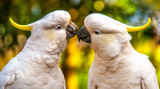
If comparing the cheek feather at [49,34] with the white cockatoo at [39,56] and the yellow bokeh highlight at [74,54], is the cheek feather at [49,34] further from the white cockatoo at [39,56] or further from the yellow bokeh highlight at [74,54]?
the yellow bokeh highlight at [74,54]

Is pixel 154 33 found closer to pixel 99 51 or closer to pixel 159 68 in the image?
pixel 159 68

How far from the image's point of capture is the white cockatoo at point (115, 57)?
1.61m

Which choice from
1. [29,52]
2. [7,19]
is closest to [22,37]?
[7,19]

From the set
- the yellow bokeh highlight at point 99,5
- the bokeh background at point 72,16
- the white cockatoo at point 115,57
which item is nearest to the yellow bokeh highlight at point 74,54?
the bokeh background at point 72,16

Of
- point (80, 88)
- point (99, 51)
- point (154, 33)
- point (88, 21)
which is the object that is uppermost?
point (88, 21)

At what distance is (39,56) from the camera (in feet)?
5.43

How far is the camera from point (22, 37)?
3277 mm

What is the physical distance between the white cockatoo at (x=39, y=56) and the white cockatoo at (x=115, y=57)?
211mm

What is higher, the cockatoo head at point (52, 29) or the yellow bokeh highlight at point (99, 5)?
the cockatoo head at point (52, 29)

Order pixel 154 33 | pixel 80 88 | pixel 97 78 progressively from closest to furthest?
pixel 97 78
pixel 80 88
pixel 154 33

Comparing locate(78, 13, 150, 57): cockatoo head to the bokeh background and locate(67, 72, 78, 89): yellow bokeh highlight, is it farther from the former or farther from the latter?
locate(67, 72, 78, 89): yellow bokeh highlight

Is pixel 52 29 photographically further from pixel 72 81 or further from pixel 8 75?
pixel 72 81

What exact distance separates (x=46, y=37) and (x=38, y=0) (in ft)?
5.95

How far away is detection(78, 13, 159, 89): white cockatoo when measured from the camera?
5.27ft
